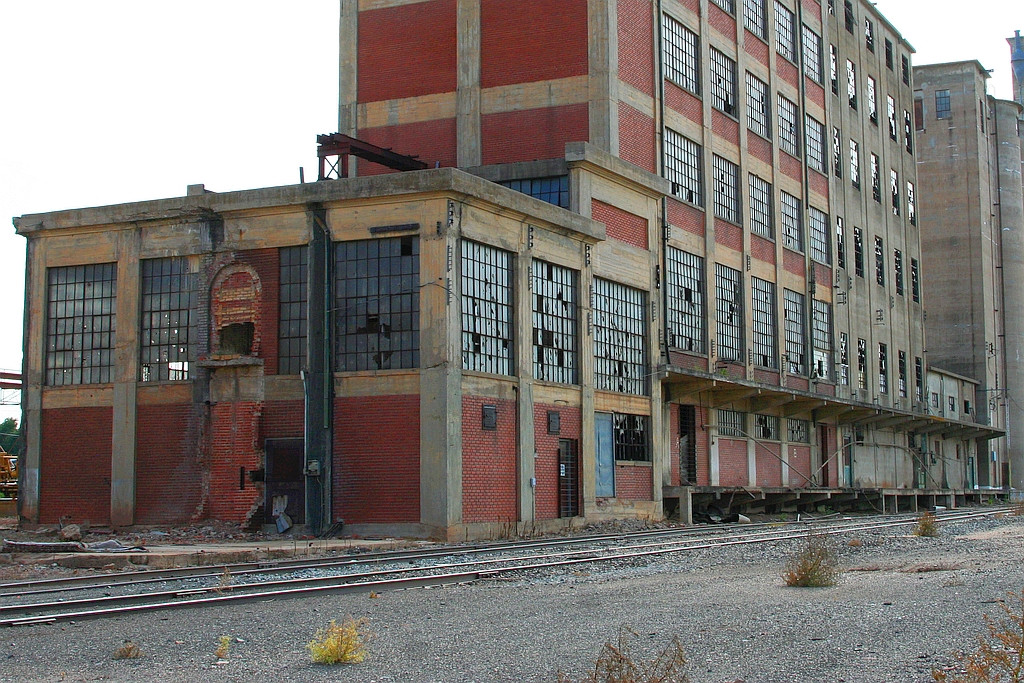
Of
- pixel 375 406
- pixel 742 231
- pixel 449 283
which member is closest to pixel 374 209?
pixel 449 283

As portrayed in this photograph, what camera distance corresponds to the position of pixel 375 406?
24438 millimetres

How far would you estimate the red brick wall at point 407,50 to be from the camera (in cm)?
3369

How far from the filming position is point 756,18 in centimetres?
4256

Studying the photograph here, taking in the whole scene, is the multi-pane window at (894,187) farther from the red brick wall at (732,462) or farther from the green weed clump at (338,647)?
the green weed clump at (338,647)

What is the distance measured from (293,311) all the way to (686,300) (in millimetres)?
14297

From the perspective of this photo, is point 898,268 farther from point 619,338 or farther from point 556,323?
point 556,323

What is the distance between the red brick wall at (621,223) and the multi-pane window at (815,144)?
15.6m

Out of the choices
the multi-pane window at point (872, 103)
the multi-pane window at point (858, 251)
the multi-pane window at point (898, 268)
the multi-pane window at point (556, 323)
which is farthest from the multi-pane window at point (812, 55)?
the multi-pane window at point (556, 323)

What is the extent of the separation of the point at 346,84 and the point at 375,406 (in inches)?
555

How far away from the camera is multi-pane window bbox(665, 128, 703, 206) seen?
35.5 meters

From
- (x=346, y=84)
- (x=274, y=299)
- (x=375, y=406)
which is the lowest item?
(x=375, y=406)

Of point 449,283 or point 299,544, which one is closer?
point 299,544

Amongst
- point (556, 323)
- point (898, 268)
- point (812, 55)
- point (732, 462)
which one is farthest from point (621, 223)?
point (898, 268)

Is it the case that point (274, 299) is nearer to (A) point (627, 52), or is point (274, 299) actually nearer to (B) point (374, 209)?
(B) point (374, 209)
